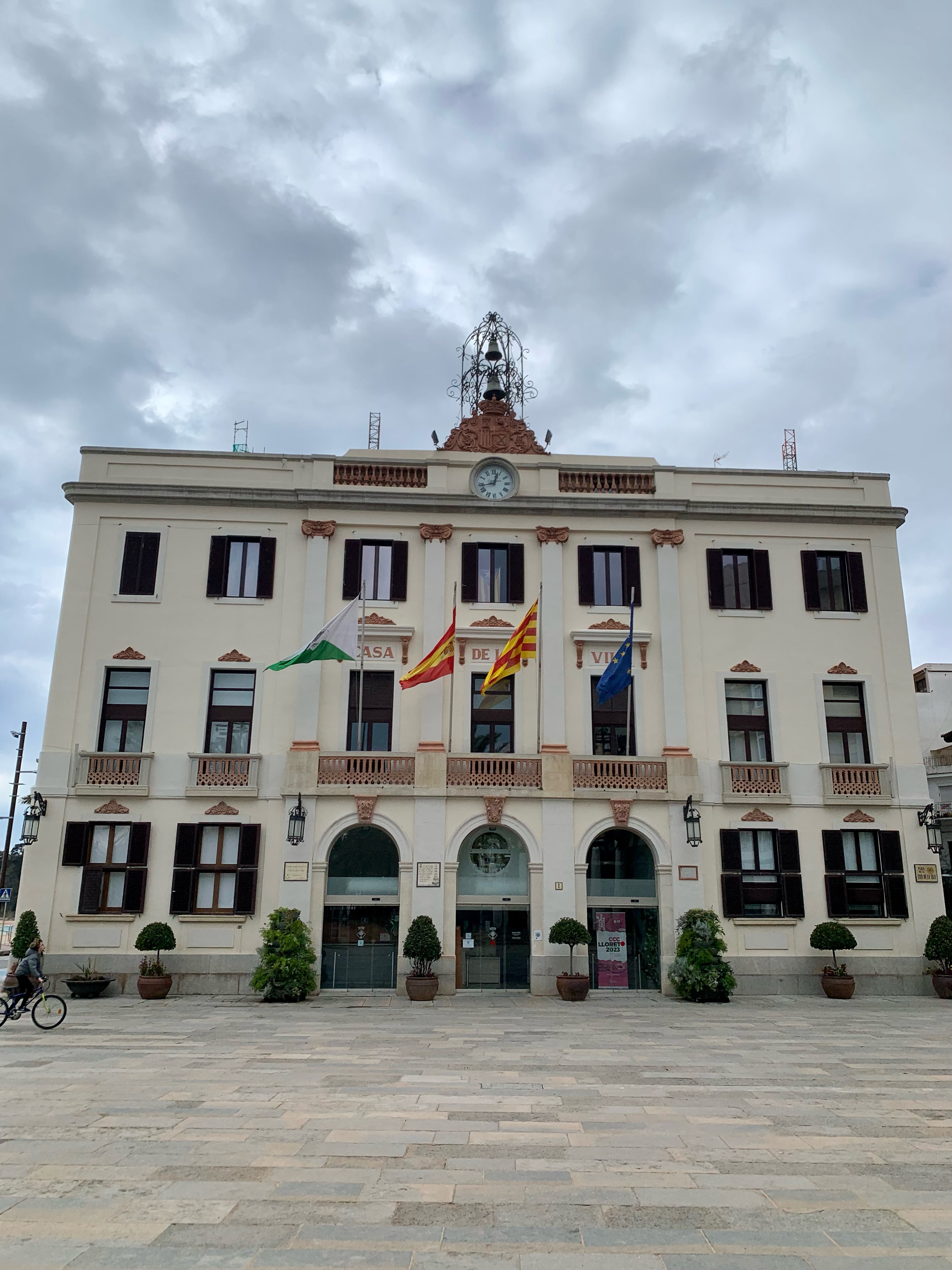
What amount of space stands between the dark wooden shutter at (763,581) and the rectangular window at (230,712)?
14.6 metres

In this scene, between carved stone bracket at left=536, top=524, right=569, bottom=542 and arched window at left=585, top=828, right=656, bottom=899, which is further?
carved stone bracket at left=536, top=524, right=569, bottom=542

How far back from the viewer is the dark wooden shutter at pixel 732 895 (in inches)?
960

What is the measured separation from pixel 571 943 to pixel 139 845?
11325 mm

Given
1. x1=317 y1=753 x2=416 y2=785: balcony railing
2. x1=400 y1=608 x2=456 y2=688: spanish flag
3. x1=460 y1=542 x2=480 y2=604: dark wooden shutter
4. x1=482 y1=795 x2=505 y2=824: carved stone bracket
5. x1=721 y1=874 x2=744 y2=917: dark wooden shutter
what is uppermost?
x1=460 y1=542 x2=480 y2=604: dark wooden shutter

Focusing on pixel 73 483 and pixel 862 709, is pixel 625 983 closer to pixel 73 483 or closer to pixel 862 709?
pixel 862 709

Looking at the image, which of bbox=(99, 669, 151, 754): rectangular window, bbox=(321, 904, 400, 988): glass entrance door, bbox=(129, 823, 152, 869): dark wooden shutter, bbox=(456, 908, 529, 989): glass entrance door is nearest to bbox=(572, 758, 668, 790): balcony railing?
bbox=(456, 908, 529, 989): glass entrance door

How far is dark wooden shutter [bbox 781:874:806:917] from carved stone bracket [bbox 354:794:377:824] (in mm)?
11076

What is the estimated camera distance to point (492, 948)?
79.5 ft

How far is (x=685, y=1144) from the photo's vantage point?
35.1 ft

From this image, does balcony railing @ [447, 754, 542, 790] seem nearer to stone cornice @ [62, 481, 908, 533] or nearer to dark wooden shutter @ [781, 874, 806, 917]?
stone cornice @ [62, 481, 908, 533]

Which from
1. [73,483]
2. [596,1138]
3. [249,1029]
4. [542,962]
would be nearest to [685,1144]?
[596,1138]

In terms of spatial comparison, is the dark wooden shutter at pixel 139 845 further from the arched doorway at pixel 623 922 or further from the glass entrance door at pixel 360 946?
the arched doorway at pixel 623 922

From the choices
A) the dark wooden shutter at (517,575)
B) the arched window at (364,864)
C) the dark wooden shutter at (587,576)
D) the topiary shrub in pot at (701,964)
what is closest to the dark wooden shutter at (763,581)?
the dark wooden shutter at (587,576)

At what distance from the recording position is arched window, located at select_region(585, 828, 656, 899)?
81.0 feet
